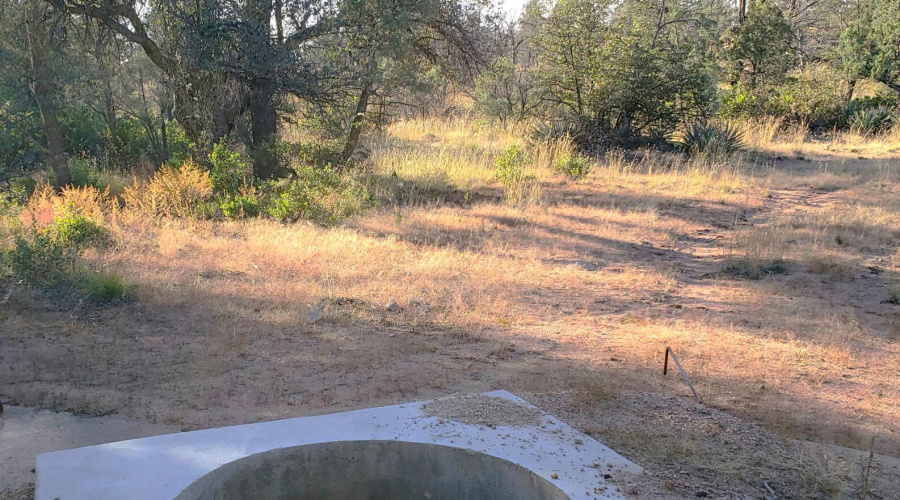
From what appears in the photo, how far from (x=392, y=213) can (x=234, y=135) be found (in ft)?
11.9

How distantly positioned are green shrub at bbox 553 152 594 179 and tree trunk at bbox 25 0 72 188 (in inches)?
339

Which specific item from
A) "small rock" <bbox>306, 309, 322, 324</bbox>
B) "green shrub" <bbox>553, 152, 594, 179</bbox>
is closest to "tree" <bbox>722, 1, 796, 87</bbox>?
"green shrub" <bbox>553, 152, 594, 179</bbox>

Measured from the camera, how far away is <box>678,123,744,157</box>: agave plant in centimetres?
1427

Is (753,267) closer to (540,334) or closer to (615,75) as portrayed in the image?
(540,334)

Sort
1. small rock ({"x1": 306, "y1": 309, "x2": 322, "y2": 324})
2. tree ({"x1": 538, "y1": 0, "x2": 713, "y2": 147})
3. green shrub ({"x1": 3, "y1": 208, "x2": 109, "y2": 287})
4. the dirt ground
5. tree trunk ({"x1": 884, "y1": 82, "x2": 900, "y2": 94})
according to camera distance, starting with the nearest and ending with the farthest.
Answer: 1. the dirt ground
2. small rock ({"x1": 306, "y1": 309, "x2": 322, "y2": 324})
3. green shrub ({"x1": 3, "y1": 208, "x2": 109, "y2": 287})
4. tree ({"x1": 538, "y1": 0, "x2": 713, "y2": 147})
5. tree trunk ({"x1": 884, "y1": 82, "x2": 900, "y2": 94})

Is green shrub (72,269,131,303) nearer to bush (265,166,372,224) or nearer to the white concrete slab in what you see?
the white concrete slab

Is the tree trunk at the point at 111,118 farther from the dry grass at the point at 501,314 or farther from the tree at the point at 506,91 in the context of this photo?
the tree at the point at 506,91

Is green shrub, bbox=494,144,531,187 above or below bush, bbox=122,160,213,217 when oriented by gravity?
above

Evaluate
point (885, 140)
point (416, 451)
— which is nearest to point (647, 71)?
point (885, 140)

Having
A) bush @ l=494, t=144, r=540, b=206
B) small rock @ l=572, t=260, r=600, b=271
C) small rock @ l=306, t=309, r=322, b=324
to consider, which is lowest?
small rock @ l=306, t=309, r=322, b=324

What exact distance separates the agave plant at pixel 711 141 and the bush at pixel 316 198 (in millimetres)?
7456

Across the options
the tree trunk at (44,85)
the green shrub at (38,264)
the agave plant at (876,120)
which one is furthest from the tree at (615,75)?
the green shrub at (38,264)

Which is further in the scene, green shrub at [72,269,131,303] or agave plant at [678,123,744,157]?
agave plant at [678,123,744,157]

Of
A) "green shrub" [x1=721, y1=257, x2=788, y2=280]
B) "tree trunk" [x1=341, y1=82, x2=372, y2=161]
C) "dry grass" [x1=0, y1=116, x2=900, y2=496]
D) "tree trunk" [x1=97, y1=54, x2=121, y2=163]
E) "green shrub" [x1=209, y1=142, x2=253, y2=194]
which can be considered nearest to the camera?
"dry grass" [x1=0, y1=116, x2=900, y2=496]
